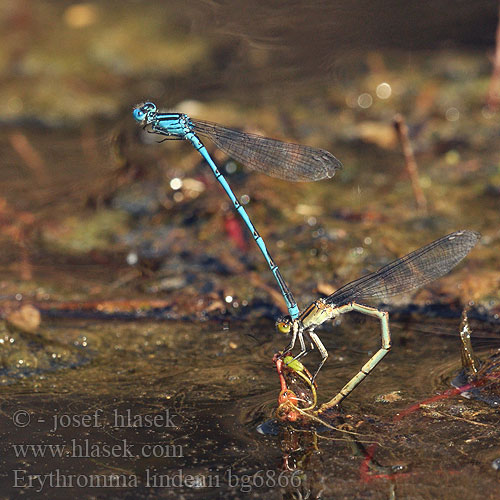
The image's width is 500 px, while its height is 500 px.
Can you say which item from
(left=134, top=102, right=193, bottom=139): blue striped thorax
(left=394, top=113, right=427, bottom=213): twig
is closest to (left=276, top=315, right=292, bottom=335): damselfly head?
(left=134, top=102, right=193, bottom=139): blue striped thorax

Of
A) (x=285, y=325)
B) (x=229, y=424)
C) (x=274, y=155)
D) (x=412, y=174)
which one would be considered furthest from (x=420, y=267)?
(x=412, y=174)

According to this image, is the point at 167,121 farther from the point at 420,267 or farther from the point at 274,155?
the point at 420,267

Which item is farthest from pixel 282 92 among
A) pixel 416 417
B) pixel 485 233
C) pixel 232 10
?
pixel 416 417

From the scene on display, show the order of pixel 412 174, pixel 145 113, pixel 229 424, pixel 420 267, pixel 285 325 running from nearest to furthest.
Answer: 1. pixel 229 424
2. pixel 285 325
3. pixel 420 267
4. pixel 145 113
5. pixel 412 174

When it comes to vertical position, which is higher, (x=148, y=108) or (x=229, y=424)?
(x=148, y=108)

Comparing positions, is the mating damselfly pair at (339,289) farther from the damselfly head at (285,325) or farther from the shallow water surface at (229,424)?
the shallow water surface at (229,424)

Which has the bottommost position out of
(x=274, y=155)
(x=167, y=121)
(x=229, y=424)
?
(x=229, y=424)
